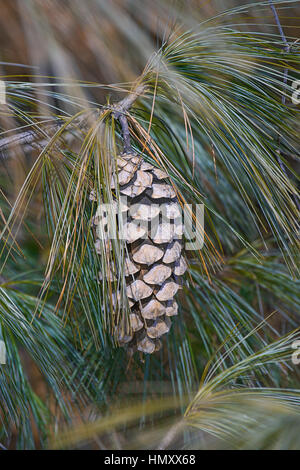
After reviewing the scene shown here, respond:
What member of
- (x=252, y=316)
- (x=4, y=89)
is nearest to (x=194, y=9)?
(x=4, y=89)

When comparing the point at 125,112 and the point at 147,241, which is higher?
the point at 125,112

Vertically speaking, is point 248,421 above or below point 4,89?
below

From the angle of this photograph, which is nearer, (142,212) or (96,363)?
(142,212)

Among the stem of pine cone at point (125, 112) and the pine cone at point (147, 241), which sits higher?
the stem of pine cone at point (125, 112)

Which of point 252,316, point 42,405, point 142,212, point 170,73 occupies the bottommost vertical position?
point 42,405

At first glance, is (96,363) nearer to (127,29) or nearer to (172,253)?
(172,253)

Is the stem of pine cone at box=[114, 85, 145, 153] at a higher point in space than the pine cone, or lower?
higher
